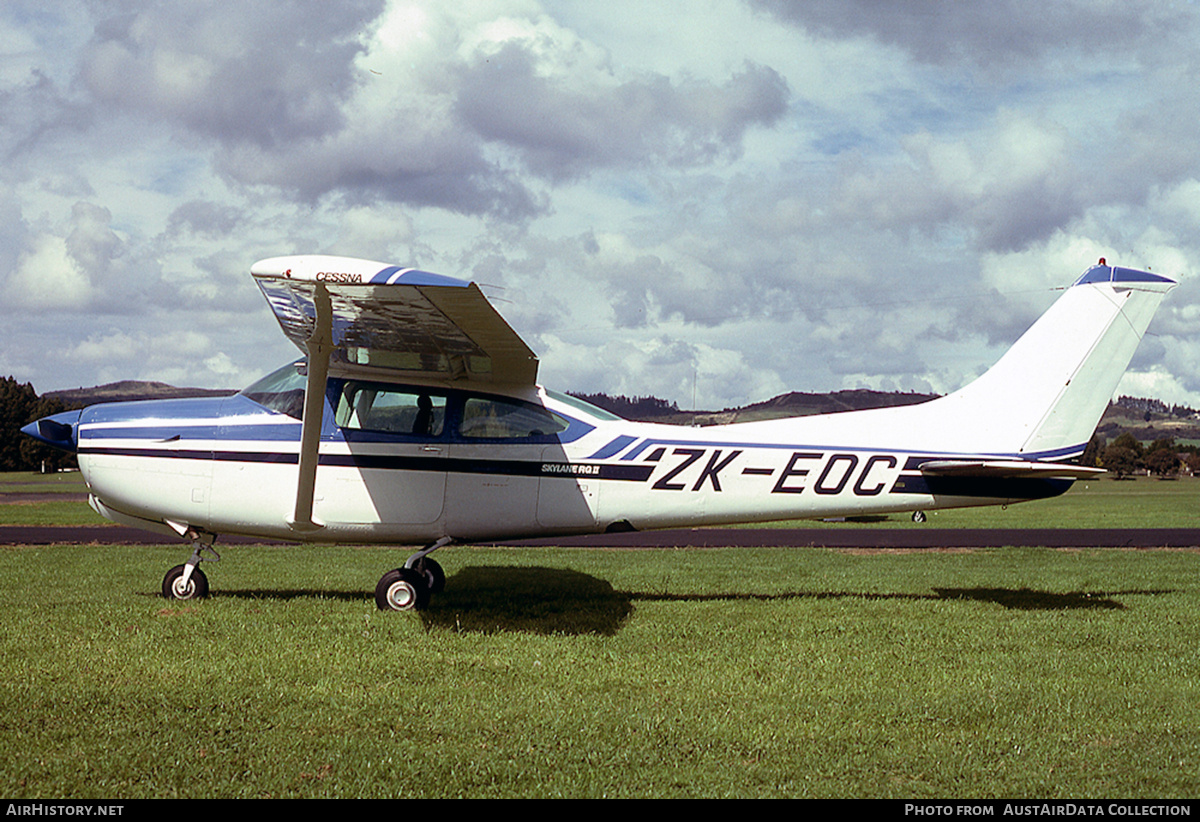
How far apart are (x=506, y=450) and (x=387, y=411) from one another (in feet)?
4.00

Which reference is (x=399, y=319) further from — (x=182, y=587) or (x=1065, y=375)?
(x=1065, y=375)

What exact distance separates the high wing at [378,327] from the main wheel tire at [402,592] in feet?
2.89

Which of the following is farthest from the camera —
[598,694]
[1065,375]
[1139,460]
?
[1139,460]

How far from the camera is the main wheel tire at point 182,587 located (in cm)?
881

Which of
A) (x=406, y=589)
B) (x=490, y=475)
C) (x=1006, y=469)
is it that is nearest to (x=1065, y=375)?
(x=1006, y=469)

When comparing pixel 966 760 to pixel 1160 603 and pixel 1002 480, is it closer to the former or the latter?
pixel 1002 480

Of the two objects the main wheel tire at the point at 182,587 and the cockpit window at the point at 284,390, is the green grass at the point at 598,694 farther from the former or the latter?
the cockpit window at the point at 284,390

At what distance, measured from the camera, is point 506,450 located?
28.3ft

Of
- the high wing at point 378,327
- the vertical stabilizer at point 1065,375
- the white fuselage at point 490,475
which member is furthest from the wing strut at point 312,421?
the vertical stabilizer at point 1065,375

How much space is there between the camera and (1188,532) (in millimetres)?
23266

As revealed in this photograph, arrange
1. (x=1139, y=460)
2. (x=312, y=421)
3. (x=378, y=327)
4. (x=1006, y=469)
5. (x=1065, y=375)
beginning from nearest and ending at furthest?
1. (x=378, y=327)
2. (x=312, y=421)
3. (x=1006, y=469)
4. (x=1065, y=375)
5. (x=1139, y=460)

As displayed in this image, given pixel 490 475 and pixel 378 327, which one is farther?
pixel 490 475

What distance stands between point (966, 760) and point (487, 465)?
517 centimetres
